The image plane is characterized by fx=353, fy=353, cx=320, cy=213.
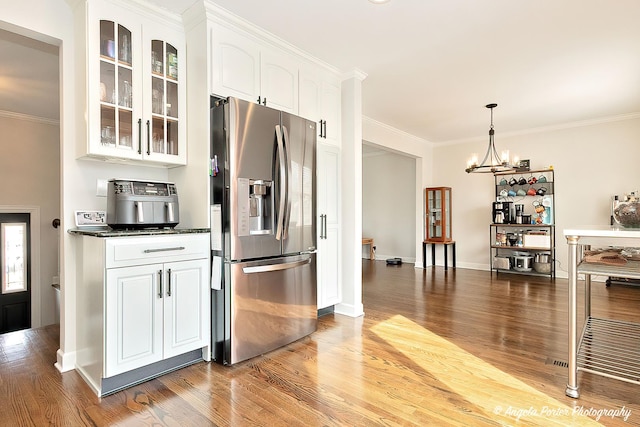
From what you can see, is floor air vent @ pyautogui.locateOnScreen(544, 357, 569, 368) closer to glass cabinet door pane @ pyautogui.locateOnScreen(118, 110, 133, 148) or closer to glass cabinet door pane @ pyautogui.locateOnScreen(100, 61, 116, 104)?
glass cabinet door pane @ pyautogui.locateOnScreen(118, 110, 133, 148)

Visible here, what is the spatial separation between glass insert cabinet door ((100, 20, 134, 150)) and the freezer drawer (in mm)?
1179

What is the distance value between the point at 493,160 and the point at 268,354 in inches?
217

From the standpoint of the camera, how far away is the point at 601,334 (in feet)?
9.32

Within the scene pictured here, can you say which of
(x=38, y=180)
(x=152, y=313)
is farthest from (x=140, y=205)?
(x=38, y=180)

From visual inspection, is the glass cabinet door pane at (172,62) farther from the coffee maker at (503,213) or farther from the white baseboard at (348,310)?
the coffee maker at (503,213)

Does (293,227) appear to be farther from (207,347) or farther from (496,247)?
(496,247)

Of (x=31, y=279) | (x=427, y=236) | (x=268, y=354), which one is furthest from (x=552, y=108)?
(x=31, y=279)

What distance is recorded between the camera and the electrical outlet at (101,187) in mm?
2506

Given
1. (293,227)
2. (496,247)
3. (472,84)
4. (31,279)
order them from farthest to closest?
(496,247) < (31,279) < (472,84) < (293,227)

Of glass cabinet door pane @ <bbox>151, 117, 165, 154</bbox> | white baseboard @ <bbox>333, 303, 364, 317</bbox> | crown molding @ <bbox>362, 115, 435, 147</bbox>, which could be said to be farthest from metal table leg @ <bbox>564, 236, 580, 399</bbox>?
crown molding @ <bbox>362, 115, 435, 147</bbox>

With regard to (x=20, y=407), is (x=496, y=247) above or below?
above

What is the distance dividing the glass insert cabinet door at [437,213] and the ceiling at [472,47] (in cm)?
227

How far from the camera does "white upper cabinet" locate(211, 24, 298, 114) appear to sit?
8.54 feet

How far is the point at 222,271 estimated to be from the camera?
2.44 m
